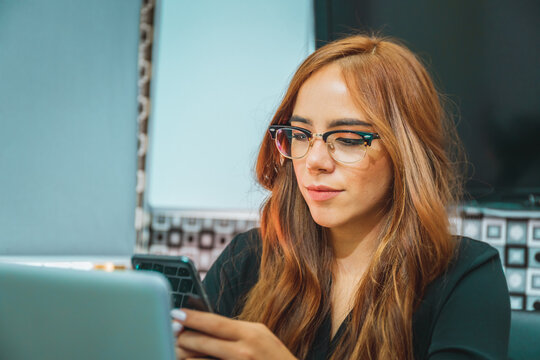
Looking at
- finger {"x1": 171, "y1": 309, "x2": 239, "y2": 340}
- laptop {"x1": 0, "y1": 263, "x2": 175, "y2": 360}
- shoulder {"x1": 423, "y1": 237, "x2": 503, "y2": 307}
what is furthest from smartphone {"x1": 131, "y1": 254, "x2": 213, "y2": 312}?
shoulder {"x1": 423, "y1": 237, "x2": 503, "y2": 307}

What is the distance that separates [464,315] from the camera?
998 mm

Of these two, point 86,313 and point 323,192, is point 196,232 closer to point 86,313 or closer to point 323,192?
point 323,192

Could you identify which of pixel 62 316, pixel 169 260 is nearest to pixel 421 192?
pixel 169 260

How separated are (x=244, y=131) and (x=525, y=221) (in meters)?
1.19

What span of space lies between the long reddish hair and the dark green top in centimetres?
2

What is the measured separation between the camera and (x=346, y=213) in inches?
43.0

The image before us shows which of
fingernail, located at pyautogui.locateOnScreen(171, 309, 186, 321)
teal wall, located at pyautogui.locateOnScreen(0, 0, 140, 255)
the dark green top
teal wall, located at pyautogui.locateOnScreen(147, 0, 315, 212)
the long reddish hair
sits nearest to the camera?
fingernail, located at pyautogui.locateOnScreen(171, 309, 186, 321)

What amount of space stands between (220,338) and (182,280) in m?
0.09

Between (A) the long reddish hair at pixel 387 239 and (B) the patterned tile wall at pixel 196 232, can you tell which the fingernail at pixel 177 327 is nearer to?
(A) the long reddish hair at pixel 387 239

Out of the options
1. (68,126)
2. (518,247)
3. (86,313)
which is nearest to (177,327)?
(86,313)

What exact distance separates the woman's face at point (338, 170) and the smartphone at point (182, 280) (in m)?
0.45

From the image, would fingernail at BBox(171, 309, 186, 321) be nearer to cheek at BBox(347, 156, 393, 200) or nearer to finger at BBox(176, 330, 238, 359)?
finger at BBox(176, 330, 238, 359)

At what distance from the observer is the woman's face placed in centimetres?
108

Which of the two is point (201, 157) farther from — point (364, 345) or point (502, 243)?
point (364, 345)
